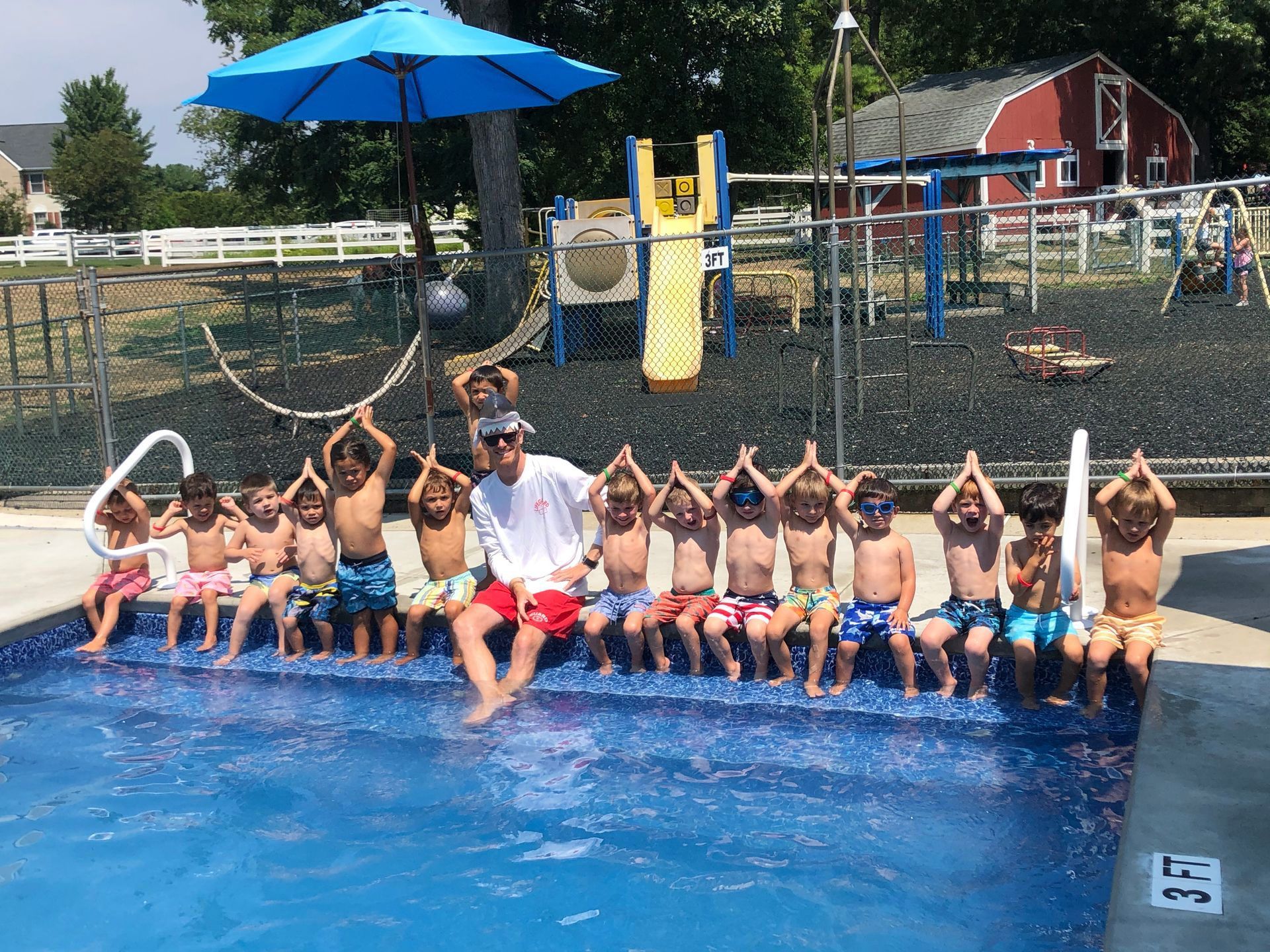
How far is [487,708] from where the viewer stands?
20.0 ft

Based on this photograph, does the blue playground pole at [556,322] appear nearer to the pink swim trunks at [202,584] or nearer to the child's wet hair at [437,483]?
the pink swim trunks at [202,584]

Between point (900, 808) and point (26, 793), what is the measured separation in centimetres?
408

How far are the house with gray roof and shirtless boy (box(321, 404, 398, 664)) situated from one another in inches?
2920

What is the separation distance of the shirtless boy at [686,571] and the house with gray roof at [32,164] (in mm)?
75530

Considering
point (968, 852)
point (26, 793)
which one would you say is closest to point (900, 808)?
point (968, 852)

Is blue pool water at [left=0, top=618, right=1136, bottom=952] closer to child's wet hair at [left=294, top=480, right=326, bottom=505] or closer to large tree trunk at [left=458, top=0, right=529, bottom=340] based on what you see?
child's wet hair at [left=294, top=480, right=326, bottom=505]

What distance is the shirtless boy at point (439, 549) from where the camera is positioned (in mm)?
6633

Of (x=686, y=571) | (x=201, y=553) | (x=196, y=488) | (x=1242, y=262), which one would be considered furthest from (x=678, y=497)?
(x=1242, y=262)

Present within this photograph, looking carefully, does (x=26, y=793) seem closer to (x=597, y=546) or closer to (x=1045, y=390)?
(x=597, y=546)

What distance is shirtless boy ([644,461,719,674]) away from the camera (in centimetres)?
609

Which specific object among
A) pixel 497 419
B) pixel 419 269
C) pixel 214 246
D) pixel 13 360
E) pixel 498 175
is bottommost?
pixel 497 419

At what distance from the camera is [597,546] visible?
6.55m

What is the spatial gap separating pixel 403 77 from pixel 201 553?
11.2 ft

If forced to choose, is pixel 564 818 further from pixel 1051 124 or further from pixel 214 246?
pixel 1051 124
